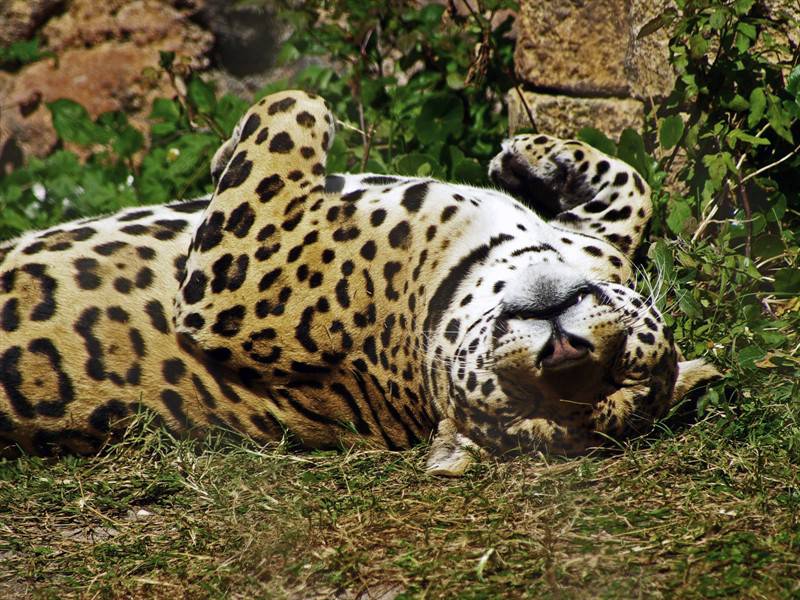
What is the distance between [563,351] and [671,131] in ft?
6.22

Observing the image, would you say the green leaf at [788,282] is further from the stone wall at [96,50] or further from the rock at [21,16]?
the rock at [21,16]

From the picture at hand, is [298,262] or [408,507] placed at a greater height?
[298,262]

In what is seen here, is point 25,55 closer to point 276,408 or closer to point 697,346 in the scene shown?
point 276,408

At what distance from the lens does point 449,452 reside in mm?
4656

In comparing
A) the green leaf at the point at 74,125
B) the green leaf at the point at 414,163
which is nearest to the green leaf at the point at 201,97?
the green leaf at the point at 74,125

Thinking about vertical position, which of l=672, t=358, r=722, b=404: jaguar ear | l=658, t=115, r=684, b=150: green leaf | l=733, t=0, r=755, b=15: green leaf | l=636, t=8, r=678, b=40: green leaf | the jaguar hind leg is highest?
l=733, t=0, r=755, b=15: green leaf

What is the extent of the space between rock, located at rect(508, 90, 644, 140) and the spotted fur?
109 centimetres

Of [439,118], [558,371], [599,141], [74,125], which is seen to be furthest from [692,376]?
[74,125]

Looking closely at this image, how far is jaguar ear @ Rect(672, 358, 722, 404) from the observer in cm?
471

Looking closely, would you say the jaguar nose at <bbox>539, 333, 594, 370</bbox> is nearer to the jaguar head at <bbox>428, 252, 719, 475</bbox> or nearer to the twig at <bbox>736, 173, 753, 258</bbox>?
the jaguar head at <bbox>428, 252, 719, 475</bbox>

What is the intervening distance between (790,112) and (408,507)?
9.01 feet

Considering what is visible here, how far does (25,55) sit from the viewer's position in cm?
855

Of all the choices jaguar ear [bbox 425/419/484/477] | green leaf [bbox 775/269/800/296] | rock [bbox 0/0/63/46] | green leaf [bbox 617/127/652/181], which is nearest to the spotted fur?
jaguar ear [bbox 425/419/484/477]

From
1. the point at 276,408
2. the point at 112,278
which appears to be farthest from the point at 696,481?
the point at 112,278
